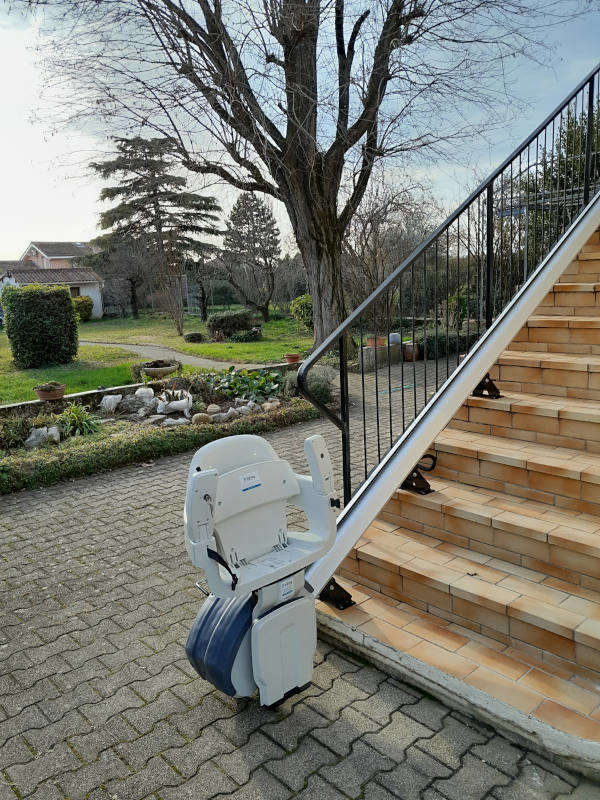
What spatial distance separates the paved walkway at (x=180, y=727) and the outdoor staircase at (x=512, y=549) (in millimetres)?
228

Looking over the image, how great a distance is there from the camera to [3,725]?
8.31 ft

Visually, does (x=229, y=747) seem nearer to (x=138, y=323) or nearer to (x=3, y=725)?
(x=3, y=725)

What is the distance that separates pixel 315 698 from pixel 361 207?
41.5ft

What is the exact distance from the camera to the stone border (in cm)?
210

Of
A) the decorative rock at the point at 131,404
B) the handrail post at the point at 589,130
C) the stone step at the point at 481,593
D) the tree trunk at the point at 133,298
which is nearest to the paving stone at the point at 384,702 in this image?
the stone step at the point at 481,593

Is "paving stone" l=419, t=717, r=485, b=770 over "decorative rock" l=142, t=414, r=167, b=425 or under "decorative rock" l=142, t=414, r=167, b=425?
under

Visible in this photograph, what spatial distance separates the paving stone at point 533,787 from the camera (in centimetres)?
203

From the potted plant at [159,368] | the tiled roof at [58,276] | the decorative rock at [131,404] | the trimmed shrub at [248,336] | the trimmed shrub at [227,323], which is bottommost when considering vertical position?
the decorative rock at [131,404]

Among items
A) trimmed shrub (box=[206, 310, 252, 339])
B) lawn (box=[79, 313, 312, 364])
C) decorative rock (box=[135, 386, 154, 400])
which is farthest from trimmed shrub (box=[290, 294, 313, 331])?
decorative rock (box=[135, 386, 154, 400])

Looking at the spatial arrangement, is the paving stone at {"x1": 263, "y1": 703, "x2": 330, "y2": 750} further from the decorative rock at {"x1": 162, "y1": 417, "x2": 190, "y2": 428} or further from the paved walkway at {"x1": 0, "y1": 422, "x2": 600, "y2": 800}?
the decorative rock at {"x1": 162, "y1": 417, "x2": 190, "y2": 428}

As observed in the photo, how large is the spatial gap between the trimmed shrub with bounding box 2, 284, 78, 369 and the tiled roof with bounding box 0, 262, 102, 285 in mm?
18757

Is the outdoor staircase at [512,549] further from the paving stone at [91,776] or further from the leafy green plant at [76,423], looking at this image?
the leafy green plant at [76,423]

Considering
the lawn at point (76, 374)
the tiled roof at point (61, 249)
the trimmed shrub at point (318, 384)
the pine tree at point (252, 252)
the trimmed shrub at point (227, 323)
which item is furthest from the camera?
the tiled roof at point (61, 249)

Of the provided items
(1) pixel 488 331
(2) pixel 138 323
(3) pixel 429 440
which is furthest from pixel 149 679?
(2) pixel 138 323
